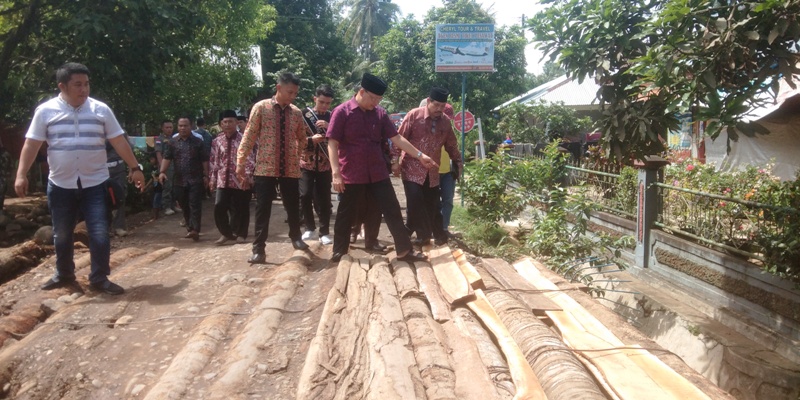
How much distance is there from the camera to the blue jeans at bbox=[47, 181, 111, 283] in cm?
477

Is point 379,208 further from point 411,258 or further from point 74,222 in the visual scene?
point 74,222

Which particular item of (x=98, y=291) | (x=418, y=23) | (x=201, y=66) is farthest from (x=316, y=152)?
(x=418, y=23)

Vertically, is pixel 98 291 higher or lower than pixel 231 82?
lower

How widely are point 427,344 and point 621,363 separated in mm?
959

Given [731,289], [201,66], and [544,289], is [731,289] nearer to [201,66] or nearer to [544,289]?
[544,289]

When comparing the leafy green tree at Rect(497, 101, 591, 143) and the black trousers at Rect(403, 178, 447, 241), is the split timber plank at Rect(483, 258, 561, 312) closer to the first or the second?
the black trousers at Rect(403, 178, 447, 241)

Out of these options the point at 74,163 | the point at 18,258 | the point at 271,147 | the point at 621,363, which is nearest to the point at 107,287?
the point at 74,163

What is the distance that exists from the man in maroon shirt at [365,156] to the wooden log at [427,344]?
0.90 metres

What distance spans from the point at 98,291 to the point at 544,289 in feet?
11.1

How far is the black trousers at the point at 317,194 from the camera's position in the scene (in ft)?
21.8

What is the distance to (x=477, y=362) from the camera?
9.92ft

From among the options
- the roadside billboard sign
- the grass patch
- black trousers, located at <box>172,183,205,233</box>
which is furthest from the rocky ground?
the roadside billboard sign

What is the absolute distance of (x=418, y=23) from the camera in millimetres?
28266

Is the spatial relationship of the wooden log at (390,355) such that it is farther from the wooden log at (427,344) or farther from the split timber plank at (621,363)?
the split timber plank at (621,363)
